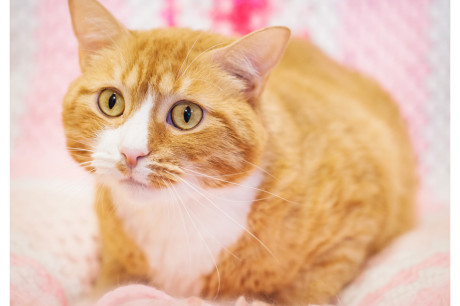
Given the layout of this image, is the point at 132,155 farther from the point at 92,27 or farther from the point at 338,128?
the point at 338,128

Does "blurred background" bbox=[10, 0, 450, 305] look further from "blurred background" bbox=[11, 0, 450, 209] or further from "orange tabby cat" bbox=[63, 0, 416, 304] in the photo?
"orange tabby cat" bbox=[63, 0, 416, 304]

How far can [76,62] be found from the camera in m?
1.05

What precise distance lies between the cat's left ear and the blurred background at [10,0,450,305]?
182 millimetres

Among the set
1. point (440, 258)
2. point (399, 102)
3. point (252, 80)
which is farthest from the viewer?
point (399, 102)

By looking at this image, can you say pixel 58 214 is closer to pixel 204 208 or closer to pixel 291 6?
pixel 204 208

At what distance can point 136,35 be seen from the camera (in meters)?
0.88

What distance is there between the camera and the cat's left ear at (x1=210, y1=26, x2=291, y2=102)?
771 millimetres

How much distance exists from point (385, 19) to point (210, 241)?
70cm

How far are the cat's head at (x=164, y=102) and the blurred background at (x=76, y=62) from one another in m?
0.13

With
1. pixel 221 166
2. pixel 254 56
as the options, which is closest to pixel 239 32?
pixel 254 56

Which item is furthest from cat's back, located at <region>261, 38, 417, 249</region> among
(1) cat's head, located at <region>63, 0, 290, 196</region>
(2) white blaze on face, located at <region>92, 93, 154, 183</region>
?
(2) white blaze on face, located at <region>92, 93, 154, 183</region>

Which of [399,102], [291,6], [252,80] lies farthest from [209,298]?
[399,102]

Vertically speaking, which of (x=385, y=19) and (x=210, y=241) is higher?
(x=385, y=19)

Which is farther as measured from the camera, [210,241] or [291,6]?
[291,6]
